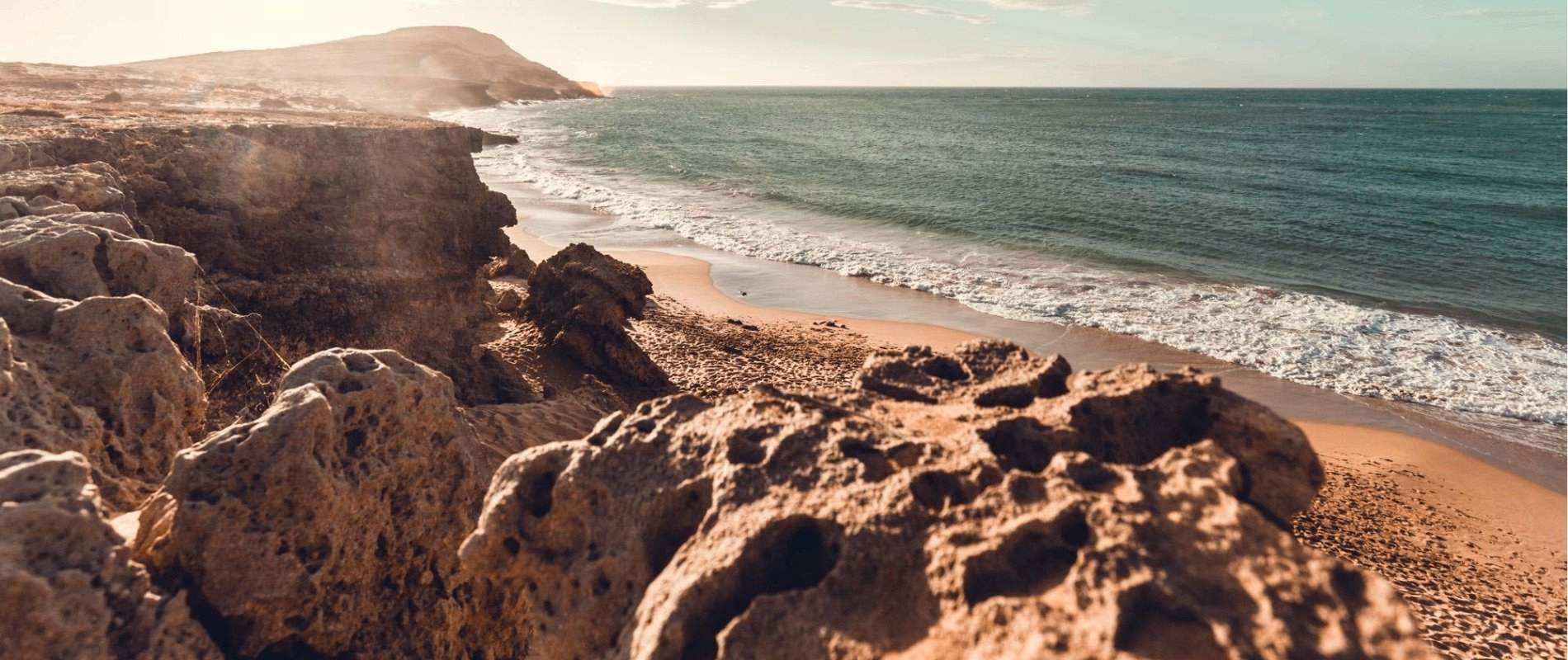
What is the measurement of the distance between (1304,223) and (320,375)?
3379 cm

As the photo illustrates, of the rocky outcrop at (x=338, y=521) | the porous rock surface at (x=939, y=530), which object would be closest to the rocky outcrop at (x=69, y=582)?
the rocky outcrop at (x=338, y=521)

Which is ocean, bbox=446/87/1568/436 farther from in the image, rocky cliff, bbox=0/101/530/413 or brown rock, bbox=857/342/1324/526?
brown rock, bbox=857/342/1324/526

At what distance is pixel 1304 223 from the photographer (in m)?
29.2

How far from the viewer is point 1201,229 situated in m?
28.2

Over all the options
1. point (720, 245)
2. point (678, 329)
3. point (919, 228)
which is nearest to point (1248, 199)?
point (919, 228)

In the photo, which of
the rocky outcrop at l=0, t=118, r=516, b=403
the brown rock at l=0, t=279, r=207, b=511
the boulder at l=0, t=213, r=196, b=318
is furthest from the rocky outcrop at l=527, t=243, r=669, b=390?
the brown rock at l=0, t=279, r=207, b=511

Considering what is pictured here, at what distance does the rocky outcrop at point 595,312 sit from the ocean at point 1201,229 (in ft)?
33.1

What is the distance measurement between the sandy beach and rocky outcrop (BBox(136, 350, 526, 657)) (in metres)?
7.17

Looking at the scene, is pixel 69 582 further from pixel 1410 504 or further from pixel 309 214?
pixel 1410 504

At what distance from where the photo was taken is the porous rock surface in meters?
2.53

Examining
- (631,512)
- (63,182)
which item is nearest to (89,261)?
(63,182)

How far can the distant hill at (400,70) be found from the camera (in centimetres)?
7400

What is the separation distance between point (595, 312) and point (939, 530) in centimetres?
959

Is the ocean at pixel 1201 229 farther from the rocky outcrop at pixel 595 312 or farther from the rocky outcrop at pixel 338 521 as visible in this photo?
the rocky outcrop at pixel 338 521
